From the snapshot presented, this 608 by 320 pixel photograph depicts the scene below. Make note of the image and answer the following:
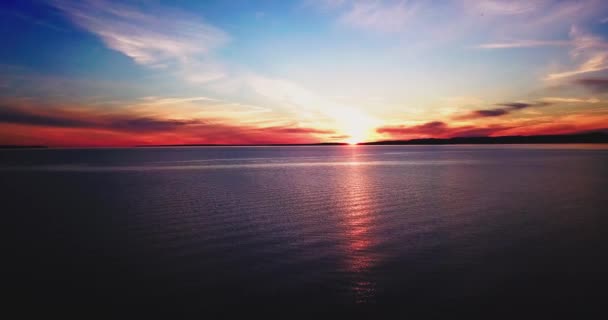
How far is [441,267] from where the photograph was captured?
432 inches

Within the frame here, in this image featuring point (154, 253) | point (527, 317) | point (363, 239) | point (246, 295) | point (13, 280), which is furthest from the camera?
point (363, 239)

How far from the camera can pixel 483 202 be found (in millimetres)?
22812

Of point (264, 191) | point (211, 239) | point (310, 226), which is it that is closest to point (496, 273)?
point (310, 226)

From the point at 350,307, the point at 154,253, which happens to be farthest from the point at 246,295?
the point at 154,253

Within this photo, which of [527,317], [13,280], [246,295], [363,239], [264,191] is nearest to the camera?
[527,317]

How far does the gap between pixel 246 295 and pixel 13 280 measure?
665 centimetres

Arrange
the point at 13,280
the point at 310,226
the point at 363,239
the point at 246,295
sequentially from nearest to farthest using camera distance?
the point at 246,295
the point at 13,280
the point at 363,239
the point at 310,226

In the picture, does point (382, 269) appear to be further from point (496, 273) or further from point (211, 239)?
point (211, 239)

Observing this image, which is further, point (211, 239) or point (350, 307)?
point (211, 239)

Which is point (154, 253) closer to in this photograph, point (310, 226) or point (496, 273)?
point (310, 226)

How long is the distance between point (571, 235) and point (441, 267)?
7.36 m

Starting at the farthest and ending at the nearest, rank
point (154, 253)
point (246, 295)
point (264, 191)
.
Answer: point (264, 191) < point (154, 253) < point (246, 295)

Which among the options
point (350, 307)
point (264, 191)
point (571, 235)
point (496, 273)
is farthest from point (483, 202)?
point (350, 307)

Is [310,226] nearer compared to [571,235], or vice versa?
[571,235]
